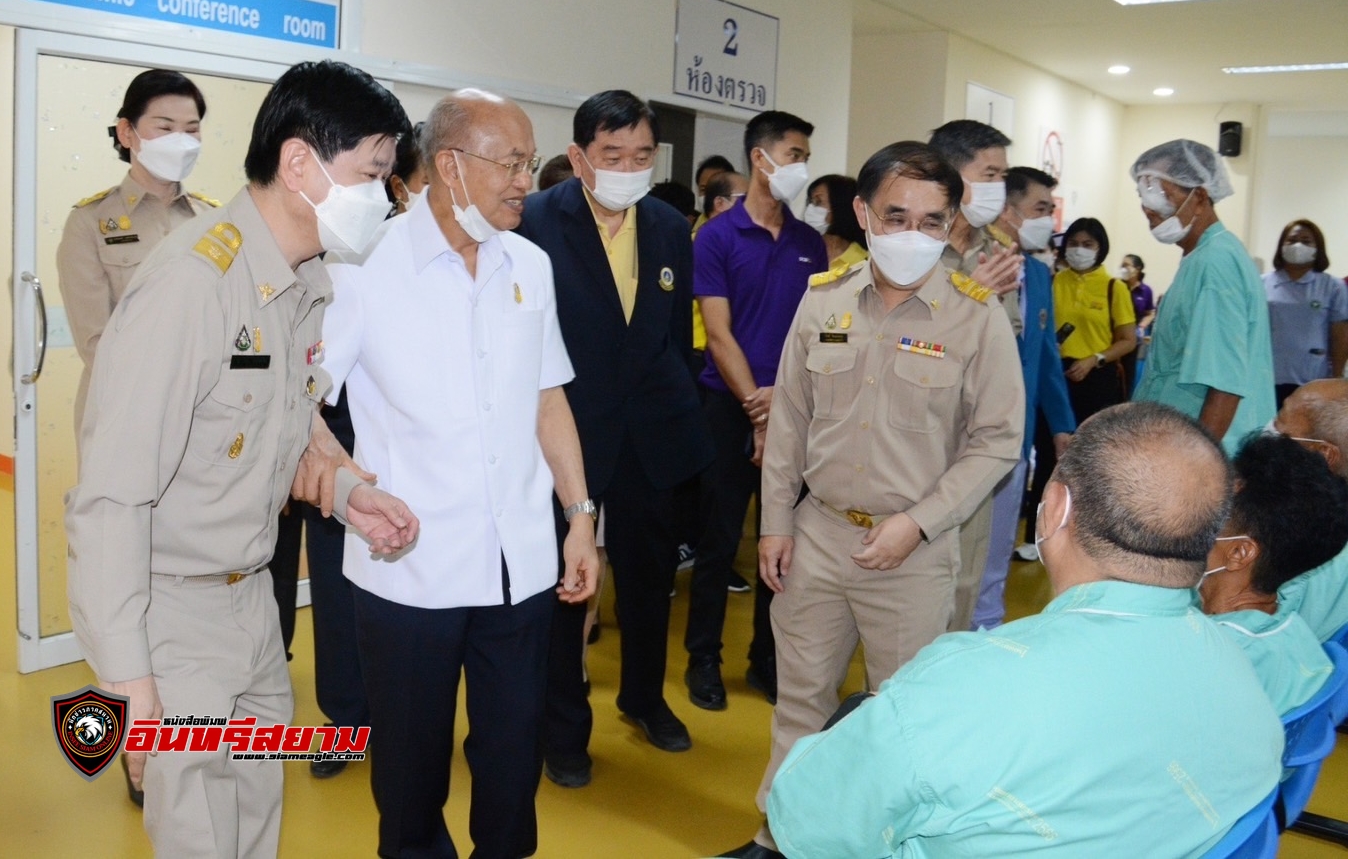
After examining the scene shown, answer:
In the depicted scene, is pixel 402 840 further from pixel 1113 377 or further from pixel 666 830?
pixel 1113 377

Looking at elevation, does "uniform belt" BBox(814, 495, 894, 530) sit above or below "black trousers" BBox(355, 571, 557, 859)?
above

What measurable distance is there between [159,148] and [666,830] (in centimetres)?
242

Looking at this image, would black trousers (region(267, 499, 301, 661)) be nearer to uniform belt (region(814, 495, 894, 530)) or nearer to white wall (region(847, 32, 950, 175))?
uniform belt (region(814, 495, 894, 530))

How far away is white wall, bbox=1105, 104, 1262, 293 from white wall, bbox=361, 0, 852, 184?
783cm

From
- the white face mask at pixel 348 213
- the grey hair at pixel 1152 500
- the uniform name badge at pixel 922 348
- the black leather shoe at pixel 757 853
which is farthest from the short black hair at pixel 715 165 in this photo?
the grey hair at pixel 1152 500

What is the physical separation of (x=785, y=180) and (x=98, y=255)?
7.08ft

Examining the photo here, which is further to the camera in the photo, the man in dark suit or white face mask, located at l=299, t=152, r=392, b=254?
the man in dark suit

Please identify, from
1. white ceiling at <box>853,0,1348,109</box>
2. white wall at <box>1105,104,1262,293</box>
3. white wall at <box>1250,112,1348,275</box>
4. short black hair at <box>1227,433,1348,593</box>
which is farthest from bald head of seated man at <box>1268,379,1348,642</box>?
white wall at <box>1250,112,1348,275</box>

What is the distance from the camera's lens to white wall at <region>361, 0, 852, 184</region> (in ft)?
15.2

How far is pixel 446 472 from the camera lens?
2082 mm

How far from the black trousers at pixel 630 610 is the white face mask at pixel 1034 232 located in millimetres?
2096

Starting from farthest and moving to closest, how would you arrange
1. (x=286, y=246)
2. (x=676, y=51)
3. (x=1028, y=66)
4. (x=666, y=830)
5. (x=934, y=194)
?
1. (x=1028, y=66)
2. (x=676, y=51)
3. (x=666, y=830)
4. (x=934, y=194)
5. (x=286, y=246)

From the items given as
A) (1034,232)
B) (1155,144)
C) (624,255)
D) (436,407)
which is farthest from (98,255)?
(1155,144)

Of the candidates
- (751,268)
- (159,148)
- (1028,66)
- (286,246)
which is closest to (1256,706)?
(286,246)
